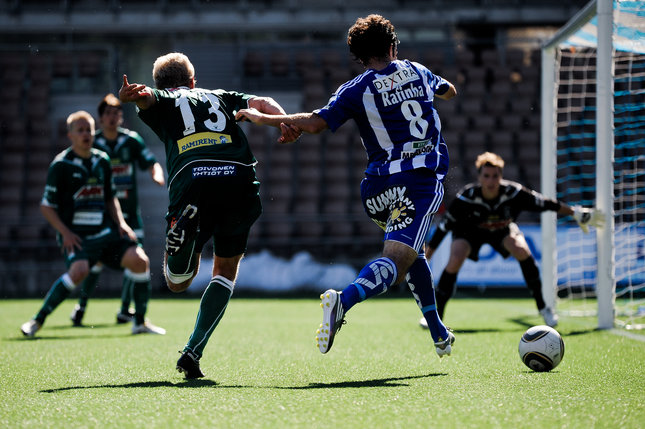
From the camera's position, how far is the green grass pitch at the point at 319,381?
3.12 metres

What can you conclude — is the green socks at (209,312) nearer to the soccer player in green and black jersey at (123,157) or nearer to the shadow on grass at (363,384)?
the shadow on grass at (363,384)

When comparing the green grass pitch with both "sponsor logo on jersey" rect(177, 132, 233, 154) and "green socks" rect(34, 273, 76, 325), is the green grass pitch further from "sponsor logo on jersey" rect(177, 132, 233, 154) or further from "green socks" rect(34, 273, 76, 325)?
"sponsor logo on jersey" rect(177, 132, 233, 154)

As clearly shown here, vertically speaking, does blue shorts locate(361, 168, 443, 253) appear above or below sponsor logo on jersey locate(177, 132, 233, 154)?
below

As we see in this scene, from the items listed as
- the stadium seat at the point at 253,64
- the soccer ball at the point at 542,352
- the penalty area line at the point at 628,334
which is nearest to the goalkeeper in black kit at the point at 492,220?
the penalty area line at the point at 628,334

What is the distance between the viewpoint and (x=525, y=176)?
1639 cm

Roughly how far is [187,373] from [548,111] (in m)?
5.82

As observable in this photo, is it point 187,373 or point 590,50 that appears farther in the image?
point 590,50

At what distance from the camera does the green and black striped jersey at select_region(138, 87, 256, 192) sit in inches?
173

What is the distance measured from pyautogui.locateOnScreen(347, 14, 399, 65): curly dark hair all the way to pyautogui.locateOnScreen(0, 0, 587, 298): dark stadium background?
1021cm

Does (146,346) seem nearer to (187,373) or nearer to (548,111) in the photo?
(187,373)

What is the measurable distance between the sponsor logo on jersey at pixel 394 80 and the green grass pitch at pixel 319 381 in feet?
5.16

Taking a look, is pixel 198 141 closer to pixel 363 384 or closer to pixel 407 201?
pixel 407 201

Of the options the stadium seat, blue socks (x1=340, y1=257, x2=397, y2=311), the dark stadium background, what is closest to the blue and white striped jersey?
blue socks (x1=340, y1=257, x2=397, y2=311)

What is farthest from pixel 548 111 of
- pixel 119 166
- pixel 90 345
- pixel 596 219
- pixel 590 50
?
pixel 90 345
